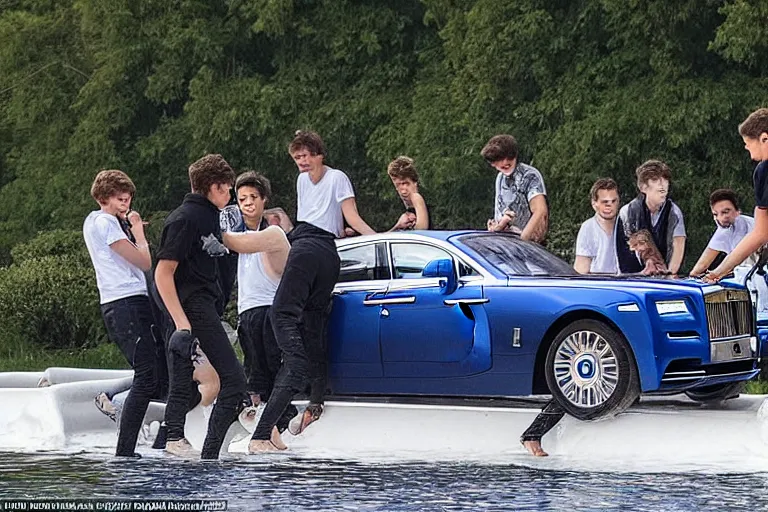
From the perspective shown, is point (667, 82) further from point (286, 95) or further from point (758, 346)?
point (758, 346)

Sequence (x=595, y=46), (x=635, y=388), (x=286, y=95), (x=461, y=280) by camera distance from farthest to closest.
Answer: (x=286, y=95), (x=595, y=46), (x=461, y=280), (x=635, y=388)

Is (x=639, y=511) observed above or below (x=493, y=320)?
below

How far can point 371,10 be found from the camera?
31.8 metres

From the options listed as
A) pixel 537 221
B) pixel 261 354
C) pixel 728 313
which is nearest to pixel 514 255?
pixel 537 221

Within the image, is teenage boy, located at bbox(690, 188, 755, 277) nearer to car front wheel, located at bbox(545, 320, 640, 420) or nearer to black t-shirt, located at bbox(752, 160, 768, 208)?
black t-shirt, located at bbox(752, 160, 768, 208)

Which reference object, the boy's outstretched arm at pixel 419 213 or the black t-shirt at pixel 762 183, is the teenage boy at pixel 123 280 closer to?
the boy's outstretched arm at pixel 419 213

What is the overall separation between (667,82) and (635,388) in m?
13.9

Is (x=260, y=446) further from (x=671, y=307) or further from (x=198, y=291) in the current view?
(x=671, y=307)

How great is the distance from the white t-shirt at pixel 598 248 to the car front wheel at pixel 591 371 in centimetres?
182

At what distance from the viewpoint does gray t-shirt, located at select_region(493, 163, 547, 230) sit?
45.0 ft

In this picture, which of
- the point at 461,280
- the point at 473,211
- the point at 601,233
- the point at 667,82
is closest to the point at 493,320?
the point at 461,280

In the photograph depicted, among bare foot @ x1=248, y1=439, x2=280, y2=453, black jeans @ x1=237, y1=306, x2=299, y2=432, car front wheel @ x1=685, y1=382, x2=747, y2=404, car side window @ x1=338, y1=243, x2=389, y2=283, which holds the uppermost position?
car side window @ x1=338, y1=243, x2=389, y2=283

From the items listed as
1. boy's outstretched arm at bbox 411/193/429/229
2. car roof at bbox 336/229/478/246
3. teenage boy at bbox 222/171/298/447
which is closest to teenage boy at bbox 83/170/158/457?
teenage boy at bbox 222/171/298/447

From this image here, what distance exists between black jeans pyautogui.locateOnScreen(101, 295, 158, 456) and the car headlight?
11.2ft
